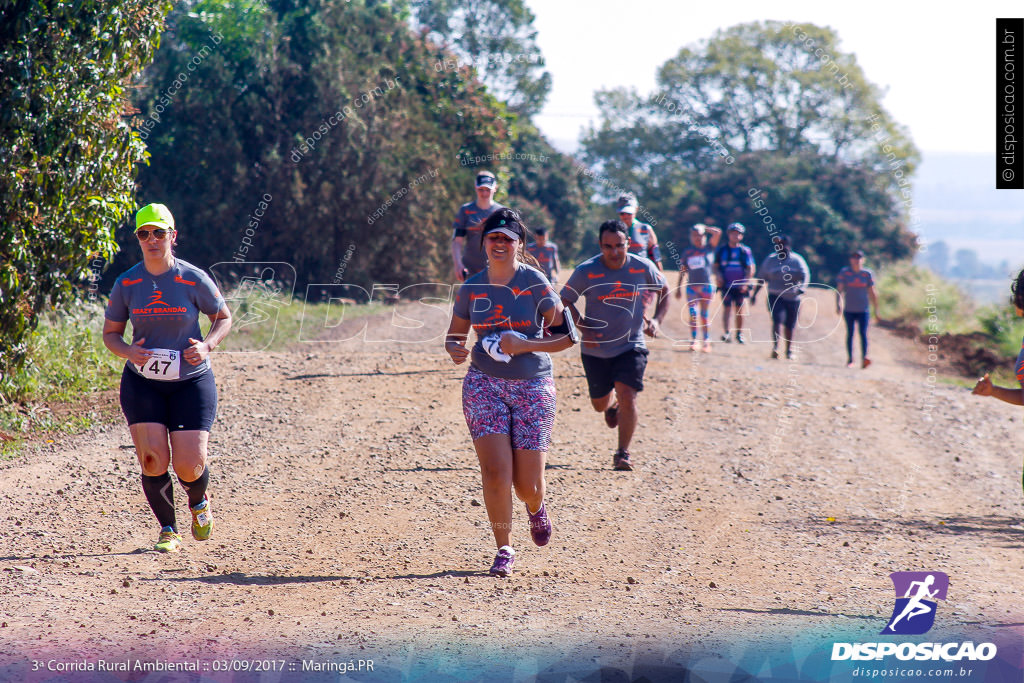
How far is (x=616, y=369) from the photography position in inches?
332

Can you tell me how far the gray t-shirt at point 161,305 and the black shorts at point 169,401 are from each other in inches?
2.8

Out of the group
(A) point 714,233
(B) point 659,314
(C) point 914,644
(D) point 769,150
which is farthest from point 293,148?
(D) point 769,150

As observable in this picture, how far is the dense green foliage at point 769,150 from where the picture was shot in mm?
40531

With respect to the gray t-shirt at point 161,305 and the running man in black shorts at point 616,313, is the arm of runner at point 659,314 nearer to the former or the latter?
the running man in black shorts at point 616,313

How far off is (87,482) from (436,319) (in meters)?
11.9

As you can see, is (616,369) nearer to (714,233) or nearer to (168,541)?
(168,541)

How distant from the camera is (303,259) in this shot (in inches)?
941

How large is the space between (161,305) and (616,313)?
3694 millimetres

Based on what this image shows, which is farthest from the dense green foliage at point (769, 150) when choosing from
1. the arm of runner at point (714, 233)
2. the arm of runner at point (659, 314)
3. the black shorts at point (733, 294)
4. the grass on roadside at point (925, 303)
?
the arm of runner at point (659, 314)

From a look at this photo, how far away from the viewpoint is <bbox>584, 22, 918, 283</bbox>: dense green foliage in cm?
4053

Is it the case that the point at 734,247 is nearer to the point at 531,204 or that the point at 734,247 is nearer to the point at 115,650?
the point at 115,650

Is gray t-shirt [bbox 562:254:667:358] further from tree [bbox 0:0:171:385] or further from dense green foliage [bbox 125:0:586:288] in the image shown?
dense green foliage [bbox 125:0:586:288]

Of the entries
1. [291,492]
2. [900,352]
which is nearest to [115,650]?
[291,492]

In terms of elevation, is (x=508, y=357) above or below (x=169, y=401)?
above
